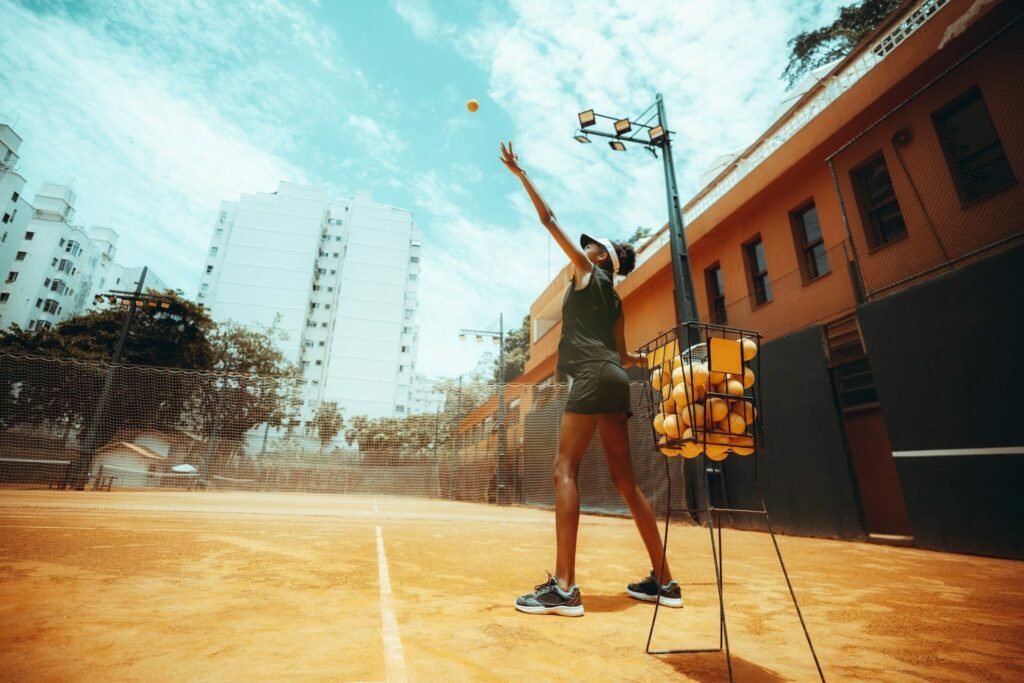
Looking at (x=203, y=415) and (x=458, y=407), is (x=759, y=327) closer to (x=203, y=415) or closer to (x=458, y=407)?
(x=458, y=407)

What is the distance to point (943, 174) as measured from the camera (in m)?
7.75

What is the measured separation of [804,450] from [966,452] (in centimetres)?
263

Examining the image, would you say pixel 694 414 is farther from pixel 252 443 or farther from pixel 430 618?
pixel 252 443

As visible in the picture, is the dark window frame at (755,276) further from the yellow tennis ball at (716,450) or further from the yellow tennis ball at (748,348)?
the yellow tennis ball at (716,450)

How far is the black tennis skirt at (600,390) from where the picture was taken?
267cm

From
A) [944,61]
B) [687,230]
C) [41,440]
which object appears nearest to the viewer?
[944,61]

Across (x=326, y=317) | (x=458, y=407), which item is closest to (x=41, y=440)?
(x=458, y=407)

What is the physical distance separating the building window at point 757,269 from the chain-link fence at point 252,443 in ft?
14.4

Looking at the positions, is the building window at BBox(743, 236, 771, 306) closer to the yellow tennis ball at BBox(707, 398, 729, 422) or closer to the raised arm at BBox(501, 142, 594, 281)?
the raised arm at BBox(501, 142, 594, 281)

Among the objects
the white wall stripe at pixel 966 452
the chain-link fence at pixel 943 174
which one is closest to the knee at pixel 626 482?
the white wall stripe at pixel 966 452

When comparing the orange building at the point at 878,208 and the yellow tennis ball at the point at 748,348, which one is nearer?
the yellow tennis ball at the point at 748,348

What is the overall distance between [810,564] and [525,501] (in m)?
13.4

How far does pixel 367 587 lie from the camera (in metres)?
2.80

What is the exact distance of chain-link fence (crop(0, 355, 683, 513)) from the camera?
1511cm
